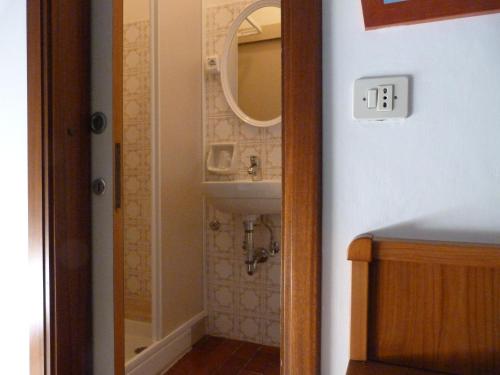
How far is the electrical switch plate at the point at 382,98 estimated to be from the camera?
64cm

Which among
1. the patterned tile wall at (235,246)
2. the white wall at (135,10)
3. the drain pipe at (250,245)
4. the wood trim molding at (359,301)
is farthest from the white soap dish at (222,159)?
the wood trim molding at (359,301)

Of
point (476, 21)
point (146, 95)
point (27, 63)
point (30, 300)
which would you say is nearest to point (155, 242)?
point (30, 300)

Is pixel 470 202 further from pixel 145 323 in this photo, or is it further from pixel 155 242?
pixel 145 323

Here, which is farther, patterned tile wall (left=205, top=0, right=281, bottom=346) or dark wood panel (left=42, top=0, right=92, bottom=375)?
patterned tile wall (left=205, top=0, right=281, bottom=346)

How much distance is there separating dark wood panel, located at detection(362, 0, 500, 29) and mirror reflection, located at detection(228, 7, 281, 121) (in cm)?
119

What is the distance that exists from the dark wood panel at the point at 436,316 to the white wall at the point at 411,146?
0.22 feet

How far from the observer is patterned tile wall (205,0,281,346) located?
186 centimetres

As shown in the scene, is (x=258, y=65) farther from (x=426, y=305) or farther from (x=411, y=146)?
(x=426, y=305)

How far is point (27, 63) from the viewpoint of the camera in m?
0.96

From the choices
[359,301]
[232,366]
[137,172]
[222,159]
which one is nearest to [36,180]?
[359,301]

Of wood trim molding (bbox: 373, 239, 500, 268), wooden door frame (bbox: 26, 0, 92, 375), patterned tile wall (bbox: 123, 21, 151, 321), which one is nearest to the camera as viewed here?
wood trim molding (bbox: 373, 239, 500, 268)

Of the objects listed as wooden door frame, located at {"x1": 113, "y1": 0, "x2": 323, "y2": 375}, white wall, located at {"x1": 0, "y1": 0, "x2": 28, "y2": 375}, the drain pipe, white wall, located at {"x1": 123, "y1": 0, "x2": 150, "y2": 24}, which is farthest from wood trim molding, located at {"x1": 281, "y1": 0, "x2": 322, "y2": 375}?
white wall, located at {"x1": 123, "y1": 0, "x2": 150, "y2": 24}

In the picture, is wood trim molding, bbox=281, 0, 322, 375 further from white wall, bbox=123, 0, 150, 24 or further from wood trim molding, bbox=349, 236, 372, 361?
white wall, bbox=123, 0, 150, 24

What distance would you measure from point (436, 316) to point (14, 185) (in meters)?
1.19
